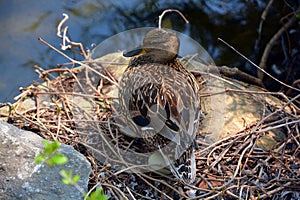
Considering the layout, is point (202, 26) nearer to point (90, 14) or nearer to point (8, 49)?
point (90, 14)

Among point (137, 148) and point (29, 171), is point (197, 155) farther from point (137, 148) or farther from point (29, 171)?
point (29, 171)

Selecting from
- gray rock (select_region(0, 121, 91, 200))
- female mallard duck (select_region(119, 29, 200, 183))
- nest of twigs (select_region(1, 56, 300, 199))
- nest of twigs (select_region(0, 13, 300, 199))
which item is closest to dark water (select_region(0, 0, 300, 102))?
nest of twigs (select_region(0, 13, 300, 199))

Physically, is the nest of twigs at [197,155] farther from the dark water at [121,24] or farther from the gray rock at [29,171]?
the dark water at [121,24]

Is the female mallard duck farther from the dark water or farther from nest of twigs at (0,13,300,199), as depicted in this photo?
the dark water

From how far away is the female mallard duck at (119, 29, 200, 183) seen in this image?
3.33 m

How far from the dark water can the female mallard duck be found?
2084mm

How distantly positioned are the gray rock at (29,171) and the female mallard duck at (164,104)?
1.62ft

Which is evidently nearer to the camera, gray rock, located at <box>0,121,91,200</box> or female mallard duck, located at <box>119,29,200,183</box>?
gray rock, located at <box>0,121,91,200</box>

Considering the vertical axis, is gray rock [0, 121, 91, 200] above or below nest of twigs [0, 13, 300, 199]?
above

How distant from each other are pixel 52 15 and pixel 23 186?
137 inches

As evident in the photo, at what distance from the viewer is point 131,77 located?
3.72 meters

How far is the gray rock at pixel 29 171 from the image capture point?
3154 mm

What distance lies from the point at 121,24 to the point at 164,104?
3.13 m

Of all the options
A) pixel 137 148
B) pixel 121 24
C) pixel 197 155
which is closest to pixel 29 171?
pixel 137 148
